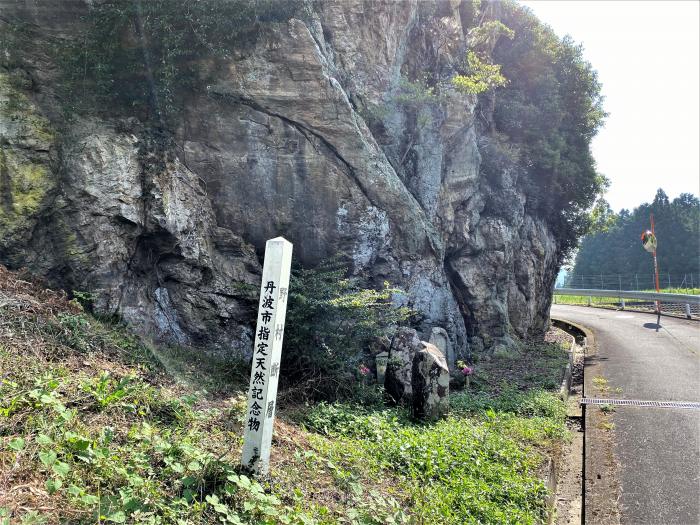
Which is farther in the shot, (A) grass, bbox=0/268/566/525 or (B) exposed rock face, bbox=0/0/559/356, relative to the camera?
(B) exposed rock face, bbox=0/0/559/356

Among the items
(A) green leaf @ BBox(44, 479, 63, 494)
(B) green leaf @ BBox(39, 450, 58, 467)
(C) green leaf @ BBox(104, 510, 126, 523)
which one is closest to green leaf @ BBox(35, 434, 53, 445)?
(B) green leaf @ BBox(39, 450, 58, 467)

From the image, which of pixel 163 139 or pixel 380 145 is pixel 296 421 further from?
pixel 380 145

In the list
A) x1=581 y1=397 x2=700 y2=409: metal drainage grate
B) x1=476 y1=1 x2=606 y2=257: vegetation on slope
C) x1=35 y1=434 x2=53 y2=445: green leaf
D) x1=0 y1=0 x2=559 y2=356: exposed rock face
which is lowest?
x1=581 y1=397 x2=700 y2=409: metal drainage grate

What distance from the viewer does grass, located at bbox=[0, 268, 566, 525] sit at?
3750 millimetres

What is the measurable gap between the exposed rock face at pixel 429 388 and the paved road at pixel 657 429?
102 inches

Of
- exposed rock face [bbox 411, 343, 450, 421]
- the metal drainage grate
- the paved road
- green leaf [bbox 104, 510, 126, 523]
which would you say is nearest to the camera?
green leaf [bbox 104, 510, 126, 523]

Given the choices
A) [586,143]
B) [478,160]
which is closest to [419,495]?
[478,160]

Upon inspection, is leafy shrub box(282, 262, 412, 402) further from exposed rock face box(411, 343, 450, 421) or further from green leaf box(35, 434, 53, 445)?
green leaf box(35, 434, 53, 445)

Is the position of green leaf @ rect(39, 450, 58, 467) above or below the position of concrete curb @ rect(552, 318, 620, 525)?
above

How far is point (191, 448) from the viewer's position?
434 centimetres

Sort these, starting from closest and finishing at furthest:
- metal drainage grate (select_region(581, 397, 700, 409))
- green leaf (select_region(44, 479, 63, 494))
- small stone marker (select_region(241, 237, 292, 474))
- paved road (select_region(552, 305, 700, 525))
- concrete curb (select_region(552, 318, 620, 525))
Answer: green leaf (select_region(44, 479, 63, 494)) < small stone marker (select_region(241, 237, 292, 474)) < concrete curb (select_region(552, 318, 620, 525)) < paved road (select_region(552, 305, 700, 525)) < metal drainage grate (select_region(581, 397, 700, 409))

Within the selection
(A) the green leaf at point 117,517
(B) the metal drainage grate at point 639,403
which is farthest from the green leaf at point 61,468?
(B) the metal drainage grate at point 639,403

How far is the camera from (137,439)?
444 cm

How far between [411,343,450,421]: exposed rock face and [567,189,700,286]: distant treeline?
37.5m
